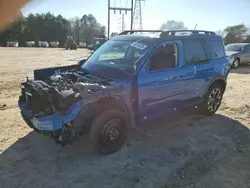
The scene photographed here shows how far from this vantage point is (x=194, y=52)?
5.14 meters

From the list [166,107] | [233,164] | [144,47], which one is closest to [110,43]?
[144,47]

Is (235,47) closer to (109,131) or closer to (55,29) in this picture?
(109,131)

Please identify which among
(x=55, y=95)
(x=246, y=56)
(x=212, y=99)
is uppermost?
(x=246, y=56)

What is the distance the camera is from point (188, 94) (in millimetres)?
5105

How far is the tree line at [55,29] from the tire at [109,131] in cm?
6301

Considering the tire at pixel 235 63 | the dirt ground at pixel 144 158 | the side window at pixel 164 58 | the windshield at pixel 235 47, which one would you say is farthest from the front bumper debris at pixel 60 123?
the windshield at pixel 235 47

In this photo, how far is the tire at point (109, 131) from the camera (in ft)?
12.2

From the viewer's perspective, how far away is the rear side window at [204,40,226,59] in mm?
5496

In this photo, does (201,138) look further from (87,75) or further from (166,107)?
(87,75)

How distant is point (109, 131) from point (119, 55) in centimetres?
165

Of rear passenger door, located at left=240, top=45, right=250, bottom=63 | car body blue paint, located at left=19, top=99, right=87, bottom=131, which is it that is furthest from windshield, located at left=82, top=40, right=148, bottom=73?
rear passenger door, located at left=240, top=45, right=250, bottom=63

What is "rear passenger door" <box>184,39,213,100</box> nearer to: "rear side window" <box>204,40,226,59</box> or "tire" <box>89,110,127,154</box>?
"rear side window" <box>204,40,226,59</box>

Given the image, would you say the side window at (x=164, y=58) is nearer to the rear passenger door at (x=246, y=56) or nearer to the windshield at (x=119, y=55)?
the windshield at (x=119, y=55)

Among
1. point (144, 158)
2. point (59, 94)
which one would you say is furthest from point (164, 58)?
point (59, 94)
